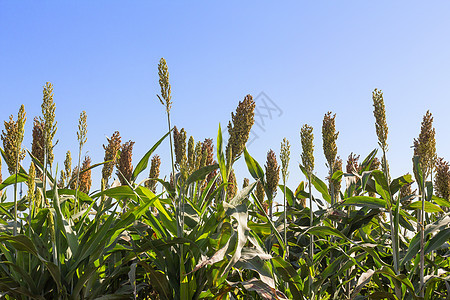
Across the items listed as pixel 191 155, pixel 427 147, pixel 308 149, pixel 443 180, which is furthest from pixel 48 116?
pixel 443 180

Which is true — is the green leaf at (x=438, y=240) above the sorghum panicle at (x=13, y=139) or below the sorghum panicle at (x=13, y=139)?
below

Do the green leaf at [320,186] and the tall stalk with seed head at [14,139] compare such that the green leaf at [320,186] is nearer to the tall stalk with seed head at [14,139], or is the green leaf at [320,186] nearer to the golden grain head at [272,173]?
the golden grain head at [272,173]

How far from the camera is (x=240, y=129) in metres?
2.08

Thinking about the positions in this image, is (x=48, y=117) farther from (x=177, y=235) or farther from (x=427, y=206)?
(x=427, y=206)

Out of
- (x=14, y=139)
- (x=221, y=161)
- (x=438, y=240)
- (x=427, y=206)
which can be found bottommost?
(x=438, y=240)

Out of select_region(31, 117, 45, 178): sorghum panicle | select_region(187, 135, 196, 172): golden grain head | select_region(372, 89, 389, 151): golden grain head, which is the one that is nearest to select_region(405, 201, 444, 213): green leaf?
select_region(372, 89, 389, 151): golden grain head

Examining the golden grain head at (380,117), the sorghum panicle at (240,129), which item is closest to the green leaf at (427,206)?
the golden grain head at (380,117)

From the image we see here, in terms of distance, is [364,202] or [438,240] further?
[364,202]

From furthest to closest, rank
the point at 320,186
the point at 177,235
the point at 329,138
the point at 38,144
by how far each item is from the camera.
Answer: the point at 320,186 < the point at 329,138 < the point at 38,144 < the point at 177,235

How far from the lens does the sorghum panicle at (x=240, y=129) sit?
2080 millimetres

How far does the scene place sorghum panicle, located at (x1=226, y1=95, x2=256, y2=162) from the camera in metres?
2.08

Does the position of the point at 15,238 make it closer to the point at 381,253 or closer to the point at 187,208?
the point at 187,208

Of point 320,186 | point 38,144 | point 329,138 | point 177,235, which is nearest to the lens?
point 177,235

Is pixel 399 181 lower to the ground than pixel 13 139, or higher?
lower
